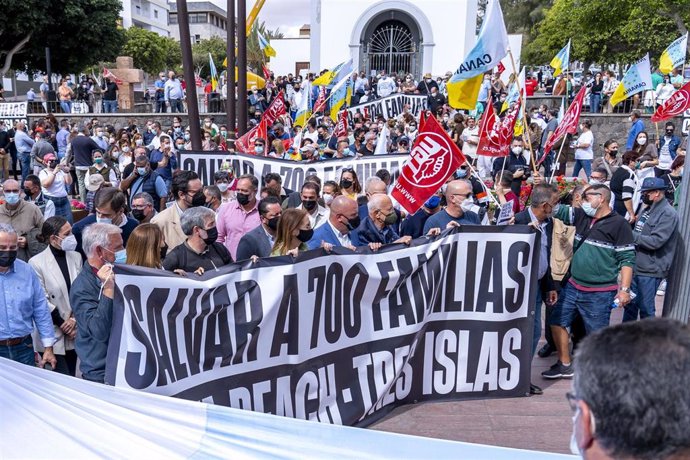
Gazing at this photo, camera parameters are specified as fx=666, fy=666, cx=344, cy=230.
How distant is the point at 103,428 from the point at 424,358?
8.88 feet

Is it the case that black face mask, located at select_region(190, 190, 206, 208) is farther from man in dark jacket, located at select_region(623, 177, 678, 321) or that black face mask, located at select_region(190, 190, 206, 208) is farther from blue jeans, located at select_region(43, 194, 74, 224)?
man in dark jacket, located at select_region(623, 177, 678, 321)

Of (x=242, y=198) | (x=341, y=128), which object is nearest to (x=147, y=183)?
(x=242, y=198)

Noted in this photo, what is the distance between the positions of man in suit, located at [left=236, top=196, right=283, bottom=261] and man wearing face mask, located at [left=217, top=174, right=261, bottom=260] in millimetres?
1000

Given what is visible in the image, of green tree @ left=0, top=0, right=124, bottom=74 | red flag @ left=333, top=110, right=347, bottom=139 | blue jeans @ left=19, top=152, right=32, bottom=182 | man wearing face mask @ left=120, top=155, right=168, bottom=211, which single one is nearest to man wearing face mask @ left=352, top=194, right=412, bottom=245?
man wearing face mask @ left=120, top=155, right=168, bottom=211

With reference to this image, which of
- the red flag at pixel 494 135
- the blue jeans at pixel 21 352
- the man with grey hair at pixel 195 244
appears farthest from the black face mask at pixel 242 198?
the red flag at pixel 494 135

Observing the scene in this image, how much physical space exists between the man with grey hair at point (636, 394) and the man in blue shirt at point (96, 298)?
9.65 ft

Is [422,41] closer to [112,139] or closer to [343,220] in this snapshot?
[112,139]

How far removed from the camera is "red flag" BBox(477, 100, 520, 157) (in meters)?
9.57

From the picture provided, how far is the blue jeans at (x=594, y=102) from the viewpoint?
23297mm

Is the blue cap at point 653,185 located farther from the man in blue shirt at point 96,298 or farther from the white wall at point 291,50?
the white wall at point 291,50

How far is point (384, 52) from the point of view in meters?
36.0

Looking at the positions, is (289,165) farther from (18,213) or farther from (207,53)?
(207,53)

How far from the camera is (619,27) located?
35.6 metres

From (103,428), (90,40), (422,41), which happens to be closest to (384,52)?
(422,41)
